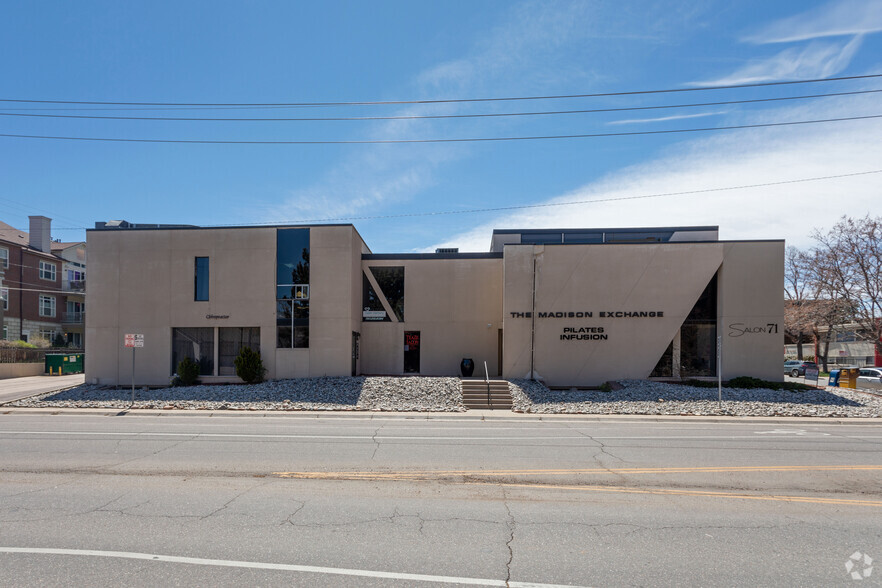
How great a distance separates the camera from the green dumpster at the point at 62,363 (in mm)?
34969

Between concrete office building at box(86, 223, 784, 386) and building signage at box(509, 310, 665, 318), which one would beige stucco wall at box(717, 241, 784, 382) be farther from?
building signage at box(509, 310, 665, 318)

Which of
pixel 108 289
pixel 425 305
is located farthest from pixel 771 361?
pixel 108 289

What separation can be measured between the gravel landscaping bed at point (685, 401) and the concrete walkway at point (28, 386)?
20.1 meters

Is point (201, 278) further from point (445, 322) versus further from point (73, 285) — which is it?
point (73, 285)

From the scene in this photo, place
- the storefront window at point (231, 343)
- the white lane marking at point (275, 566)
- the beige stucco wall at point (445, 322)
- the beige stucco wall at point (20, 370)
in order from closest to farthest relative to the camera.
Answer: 1. the white lane marking at point (275, 566)
2. the storefront window at point (231, 343)
3. the beige stucco wall at point (445, 322)
4. the beige stucco wall at point (20, 370)

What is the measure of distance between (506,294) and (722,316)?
9.61m

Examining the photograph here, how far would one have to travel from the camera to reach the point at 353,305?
25.4 meters

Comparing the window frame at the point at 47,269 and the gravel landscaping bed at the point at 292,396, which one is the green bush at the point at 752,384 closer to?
the gravel landscaping bed at the point at 292,396

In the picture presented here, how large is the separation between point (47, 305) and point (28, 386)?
2367 cm

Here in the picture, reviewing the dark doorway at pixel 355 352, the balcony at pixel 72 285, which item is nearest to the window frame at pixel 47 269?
the balcony at pixel 72 285

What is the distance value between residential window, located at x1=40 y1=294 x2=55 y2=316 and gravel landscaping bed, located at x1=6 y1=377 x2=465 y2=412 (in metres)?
28.2

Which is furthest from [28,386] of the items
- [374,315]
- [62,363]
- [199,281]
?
[374,315]

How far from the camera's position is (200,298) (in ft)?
82.9

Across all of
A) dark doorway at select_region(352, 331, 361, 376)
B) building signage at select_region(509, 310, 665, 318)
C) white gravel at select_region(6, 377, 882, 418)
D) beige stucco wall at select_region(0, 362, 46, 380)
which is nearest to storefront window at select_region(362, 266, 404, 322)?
dark doorway at select_region(352, 331, 361, 376)
